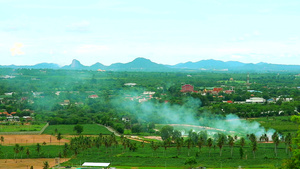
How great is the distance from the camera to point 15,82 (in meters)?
120

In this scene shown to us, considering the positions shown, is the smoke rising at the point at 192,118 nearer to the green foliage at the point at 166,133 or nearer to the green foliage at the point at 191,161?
the green foliage at the point at 166,133

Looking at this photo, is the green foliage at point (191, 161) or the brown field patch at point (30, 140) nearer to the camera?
the green foliage at point (191, 161)

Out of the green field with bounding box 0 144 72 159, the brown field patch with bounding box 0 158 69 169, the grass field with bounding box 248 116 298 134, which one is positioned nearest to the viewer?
the brown field patch with bounding box 0 158 69 169

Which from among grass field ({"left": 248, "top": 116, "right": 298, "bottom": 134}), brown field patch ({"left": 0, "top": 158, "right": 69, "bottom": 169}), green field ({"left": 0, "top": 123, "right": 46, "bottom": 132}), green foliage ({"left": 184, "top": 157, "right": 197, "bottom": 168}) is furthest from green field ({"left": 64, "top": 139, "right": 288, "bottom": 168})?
green field ({"left": 0, "top": 123, "right": 46, "bottom": 132})

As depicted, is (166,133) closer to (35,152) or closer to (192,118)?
(35,152)

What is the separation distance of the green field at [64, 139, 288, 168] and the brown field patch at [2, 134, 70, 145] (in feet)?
20.4

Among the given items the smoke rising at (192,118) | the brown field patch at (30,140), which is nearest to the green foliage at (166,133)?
the smoke rising at (192,118)

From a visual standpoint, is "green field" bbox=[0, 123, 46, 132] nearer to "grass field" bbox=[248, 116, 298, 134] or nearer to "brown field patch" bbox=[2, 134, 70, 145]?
"brown field patch" bbox=[2, 134, 70, 145]

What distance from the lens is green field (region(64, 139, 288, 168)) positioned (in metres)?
33.8

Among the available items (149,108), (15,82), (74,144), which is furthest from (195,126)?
(15,82)

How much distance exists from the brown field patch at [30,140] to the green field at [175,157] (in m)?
6.23

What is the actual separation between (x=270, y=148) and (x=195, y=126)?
1642cm

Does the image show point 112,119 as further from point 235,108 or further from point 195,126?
point 235,108

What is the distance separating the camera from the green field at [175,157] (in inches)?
1330
